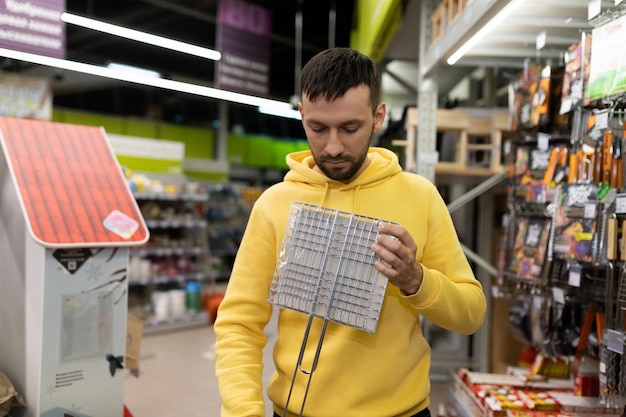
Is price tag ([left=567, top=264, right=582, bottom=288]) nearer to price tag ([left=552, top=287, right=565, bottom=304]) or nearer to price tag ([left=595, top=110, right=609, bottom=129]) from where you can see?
price tag ([left=552, top=287, right=565, bottom=304])

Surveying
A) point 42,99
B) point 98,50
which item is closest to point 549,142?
point 42,99

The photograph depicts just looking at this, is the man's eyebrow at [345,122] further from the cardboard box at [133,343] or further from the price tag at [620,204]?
the cardboard box at [133,343]

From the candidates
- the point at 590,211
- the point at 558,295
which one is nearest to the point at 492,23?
the point at 590,211

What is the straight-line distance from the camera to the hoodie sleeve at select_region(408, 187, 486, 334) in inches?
52.6

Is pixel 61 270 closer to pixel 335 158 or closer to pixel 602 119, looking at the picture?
pixel 335 158

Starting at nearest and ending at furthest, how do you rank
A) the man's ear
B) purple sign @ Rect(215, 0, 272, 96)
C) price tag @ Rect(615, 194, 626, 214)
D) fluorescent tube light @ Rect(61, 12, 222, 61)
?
1. the man's ear
2. price tag @ Rect(615, 194, 626, 214)
3. fluorescent tube light @ Rect(61, 12, 222, 61)
4. purple sign @ Rect(215, 0, 272, 96)

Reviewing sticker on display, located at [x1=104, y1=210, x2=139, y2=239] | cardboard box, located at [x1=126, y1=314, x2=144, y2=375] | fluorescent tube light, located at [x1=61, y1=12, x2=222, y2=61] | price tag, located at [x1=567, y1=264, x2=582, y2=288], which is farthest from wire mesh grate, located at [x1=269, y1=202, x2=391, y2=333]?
fluorescent tube light, located at [x1=61, y1=12, x2=222, y2=61]

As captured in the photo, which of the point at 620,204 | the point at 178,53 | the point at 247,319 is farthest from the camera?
the point at 178,53

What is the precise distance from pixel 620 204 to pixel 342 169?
1.23 m

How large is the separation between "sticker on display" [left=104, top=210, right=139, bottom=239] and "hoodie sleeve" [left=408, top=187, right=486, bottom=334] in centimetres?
184

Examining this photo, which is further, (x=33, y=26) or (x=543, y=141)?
(x=33, y=26)

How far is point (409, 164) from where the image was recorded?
404 cm

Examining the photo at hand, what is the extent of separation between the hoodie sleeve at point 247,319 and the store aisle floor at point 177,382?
2797mm

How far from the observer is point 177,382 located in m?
4.89
